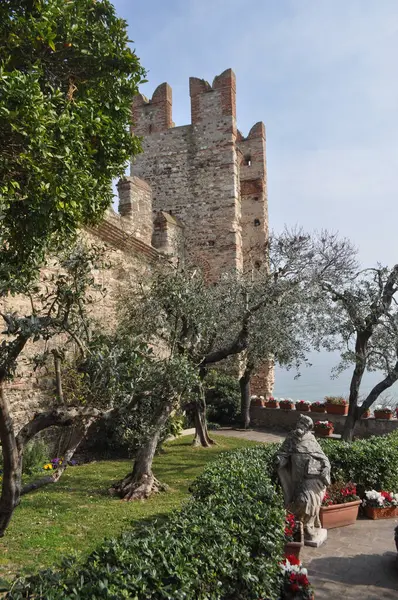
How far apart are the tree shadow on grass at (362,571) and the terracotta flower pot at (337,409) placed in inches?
410

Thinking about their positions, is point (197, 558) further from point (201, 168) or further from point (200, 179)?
point (201, 168)

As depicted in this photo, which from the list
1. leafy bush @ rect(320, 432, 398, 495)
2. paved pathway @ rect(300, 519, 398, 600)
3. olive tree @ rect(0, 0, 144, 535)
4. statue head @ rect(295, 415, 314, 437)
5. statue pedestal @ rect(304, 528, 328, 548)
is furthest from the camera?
leafy bush @ rect(320, 432, 398, 495)

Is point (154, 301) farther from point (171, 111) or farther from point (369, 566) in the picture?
point (171, 111)

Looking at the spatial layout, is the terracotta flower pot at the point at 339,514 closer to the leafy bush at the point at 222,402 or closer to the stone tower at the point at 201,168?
the leafy bush at the point at 222,402

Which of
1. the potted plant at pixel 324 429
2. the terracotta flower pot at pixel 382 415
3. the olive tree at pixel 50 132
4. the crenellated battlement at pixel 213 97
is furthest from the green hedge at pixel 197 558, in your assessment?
the crenellated battlement at pixel 213 97

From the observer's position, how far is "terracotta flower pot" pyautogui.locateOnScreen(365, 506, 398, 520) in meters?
8.64

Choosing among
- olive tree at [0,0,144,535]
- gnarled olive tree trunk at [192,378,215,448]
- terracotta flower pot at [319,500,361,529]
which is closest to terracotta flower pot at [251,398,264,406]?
gnarled olive tree trunk at [192,378,215,448]

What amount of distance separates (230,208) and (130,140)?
44.9ft

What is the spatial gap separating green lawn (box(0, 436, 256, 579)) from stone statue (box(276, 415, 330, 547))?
6.64 feet

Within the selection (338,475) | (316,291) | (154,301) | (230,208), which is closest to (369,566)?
(338,475)

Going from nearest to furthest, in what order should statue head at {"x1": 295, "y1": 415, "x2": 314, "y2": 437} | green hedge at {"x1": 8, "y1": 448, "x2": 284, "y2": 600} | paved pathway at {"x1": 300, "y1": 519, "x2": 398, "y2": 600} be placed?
green hedge at {"x1": 8, "y1": 448, "x2": 284, "y2": 600} → paved pathway at {"x1": 300, "y1": 519, "x2": 398, "y2": 600} → statue head at {"x1": 295, "y1": 415, "x2": 314, "y2": 437}

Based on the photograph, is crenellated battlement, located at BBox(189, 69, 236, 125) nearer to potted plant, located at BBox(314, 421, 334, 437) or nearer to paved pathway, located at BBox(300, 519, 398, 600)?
potted plant, located at BBox(314, 421, 334, 437)

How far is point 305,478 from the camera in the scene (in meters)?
7.32

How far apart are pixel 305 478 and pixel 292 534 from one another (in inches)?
33.5
